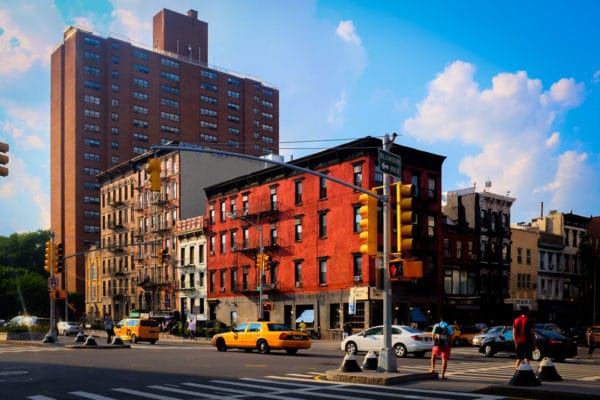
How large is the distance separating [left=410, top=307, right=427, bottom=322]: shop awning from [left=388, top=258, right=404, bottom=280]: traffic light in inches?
1322

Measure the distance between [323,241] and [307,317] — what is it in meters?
6.72

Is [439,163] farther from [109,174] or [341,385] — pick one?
[109,174]

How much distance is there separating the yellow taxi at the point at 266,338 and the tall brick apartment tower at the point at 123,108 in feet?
244

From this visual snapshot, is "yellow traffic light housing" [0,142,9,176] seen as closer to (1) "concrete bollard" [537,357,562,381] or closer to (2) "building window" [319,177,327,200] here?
(1) "concrete bollard" [537,357,562,381]

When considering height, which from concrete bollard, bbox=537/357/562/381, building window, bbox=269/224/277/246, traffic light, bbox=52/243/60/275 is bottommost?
concrete bollard, bbox=537/357/562/381

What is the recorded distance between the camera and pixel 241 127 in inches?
5059

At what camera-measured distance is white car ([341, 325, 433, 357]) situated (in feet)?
96.2

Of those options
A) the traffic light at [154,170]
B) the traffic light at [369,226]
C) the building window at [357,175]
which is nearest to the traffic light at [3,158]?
the traffic light at [154,170]

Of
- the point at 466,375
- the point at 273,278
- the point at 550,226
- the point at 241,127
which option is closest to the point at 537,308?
the point at 550,226

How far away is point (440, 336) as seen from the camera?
61.5 ft

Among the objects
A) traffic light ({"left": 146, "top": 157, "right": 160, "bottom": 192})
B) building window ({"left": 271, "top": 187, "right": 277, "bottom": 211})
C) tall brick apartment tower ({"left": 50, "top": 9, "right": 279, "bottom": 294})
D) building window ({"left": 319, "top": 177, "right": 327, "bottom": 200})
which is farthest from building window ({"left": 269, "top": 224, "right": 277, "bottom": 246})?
tall brick apartment tower ({"left": 50, "top": 9, "right": 279, "bottom": 294})

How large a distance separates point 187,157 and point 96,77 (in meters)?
48.4

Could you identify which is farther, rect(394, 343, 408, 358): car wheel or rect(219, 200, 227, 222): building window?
rect(219, 200, 227, 222): building window

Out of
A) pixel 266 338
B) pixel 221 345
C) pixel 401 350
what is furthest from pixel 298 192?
pixel 401 350
